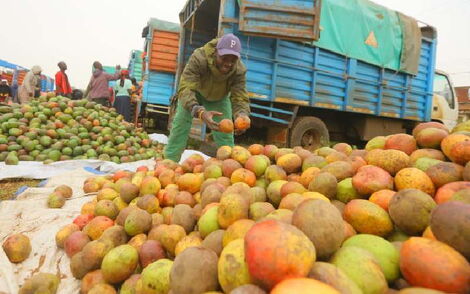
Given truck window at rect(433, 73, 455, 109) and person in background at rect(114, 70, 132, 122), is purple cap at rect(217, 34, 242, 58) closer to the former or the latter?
person in background at rect(114, 70, 132, 122)

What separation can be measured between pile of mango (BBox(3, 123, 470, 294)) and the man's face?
182 cm

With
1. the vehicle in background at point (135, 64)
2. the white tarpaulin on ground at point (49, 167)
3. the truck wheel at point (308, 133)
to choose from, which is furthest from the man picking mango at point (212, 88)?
the vehicle in background at point (135, 64)

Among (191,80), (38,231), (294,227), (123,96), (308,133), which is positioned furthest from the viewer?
(123,96)

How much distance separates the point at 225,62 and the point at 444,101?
1011cm

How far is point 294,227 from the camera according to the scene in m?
1.20

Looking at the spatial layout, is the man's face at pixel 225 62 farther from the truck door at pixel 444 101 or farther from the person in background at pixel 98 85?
the truck door at pixel 444 101

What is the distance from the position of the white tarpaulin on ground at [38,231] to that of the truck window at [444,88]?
38.6 feet

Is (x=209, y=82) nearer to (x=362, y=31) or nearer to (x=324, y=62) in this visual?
(x=324, y=62)

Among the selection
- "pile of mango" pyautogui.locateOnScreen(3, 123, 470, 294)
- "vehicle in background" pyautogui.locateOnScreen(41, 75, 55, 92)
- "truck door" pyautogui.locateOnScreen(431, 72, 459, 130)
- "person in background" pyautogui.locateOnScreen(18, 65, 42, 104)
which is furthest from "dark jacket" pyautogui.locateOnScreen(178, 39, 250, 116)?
"vehicle in background" pyautogui.locateOnScreen(41, 75, 55, 92)

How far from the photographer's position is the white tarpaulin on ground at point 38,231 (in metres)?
2.08

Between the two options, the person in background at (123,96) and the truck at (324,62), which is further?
the person in background at (123,96)

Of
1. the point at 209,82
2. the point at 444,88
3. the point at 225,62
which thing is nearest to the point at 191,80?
the point at 209,82

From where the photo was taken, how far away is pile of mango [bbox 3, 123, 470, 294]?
1086 mm

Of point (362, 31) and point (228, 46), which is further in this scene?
point (362, 31)
